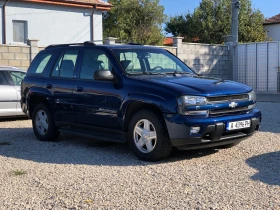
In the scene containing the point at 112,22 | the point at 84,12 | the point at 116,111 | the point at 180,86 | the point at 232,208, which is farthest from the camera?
Result: the point at 112,22

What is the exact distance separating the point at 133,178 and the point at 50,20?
2044 centimetres

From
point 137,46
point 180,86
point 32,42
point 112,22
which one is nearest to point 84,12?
point 32,42

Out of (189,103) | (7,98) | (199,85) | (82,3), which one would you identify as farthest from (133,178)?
(82,3)

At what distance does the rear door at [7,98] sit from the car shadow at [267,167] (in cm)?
659

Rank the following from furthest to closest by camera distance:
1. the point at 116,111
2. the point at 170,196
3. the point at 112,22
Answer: the point at 112,22, the point at 116,111, the point at 170,196

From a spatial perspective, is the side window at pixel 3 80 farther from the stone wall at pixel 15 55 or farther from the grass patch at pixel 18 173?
the grass patch at pixel 18 173

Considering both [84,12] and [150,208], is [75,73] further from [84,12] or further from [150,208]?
[84,12]

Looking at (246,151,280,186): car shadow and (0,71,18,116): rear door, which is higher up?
(0,71,18,116): rear door

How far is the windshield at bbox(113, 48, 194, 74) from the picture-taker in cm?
695

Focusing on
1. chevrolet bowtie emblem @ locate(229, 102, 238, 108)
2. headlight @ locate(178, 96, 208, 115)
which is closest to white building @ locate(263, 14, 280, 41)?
chevrolet bowtie emblem @ locate(229, 102, 238, 108)

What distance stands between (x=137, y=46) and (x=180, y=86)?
1.77 m

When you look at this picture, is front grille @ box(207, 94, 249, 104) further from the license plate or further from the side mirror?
the side mirror

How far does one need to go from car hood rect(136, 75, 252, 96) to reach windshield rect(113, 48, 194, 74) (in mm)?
421

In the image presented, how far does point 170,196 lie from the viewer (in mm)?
4707
